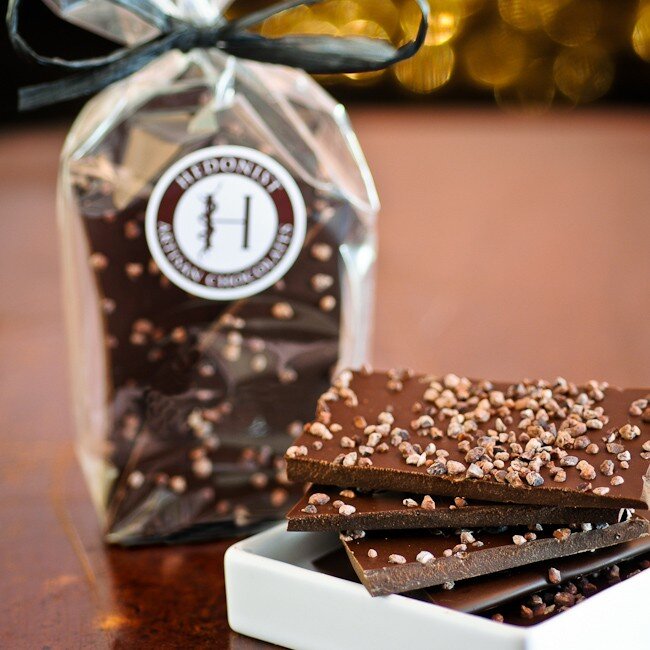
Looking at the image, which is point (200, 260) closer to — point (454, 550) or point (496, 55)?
point (454, 550)

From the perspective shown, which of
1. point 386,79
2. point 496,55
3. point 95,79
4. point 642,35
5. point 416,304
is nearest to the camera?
point 95,79

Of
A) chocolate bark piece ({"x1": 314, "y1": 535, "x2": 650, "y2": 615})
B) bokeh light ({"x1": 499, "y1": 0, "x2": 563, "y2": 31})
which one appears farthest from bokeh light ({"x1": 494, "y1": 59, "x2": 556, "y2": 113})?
chocolate bark piece ({"x1": 314, "y1": 535, "x2": 650, "y2": 615})

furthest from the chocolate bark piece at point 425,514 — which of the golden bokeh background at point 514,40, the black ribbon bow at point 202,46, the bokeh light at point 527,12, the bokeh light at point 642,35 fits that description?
the bokeh light at point 642,35

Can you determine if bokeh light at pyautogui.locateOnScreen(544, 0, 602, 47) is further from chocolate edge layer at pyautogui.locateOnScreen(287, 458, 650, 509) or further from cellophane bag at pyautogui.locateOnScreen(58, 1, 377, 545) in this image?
chocolate edge layer at pyautogui.locateOnScreen(287, 458, 650, 509)

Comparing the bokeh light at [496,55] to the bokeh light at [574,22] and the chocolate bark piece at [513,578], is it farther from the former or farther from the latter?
the chocolate bark piece at [513,578]

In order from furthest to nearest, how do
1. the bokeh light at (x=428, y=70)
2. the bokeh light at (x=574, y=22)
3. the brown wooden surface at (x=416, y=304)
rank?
1. the bokeh light at (x=428, y=70)
2. the bokeh light at (x=574, y=22)
3. the brown wooden surface at (x=416, y=304)

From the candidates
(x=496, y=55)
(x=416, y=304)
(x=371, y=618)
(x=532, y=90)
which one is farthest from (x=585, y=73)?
(x=371, y=618)

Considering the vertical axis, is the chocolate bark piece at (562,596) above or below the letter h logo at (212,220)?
below
